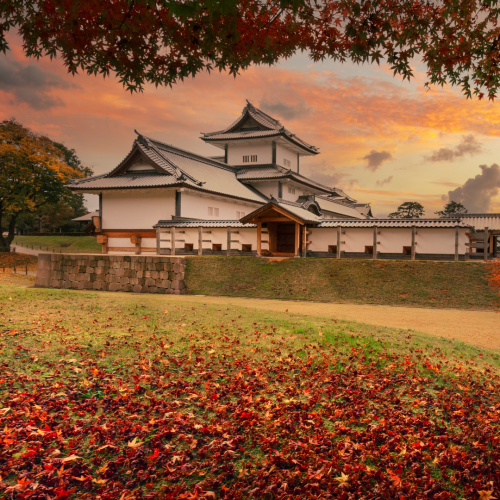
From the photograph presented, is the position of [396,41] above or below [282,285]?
above

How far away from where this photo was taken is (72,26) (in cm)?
551

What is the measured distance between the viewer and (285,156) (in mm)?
40000

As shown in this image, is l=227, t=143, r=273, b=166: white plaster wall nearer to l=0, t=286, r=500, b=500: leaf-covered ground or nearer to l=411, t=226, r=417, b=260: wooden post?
l=411, t=226, r=417, b=260: wooden post

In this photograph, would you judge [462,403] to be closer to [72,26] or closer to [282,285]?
[72,26]

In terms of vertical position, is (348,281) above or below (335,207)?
below

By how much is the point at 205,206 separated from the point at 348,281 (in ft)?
48.8

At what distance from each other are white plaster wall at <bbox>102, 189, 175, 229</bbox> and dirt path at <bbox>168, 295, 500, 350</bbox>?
1357 centimetres

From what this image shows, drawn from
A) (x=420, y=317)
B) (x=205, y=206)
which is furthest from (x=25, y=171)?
(x=420, y=317)

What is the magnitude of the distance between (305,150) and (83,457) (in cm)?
4087

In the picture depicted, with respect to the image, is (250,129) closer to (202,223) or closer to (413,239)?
(202,223)

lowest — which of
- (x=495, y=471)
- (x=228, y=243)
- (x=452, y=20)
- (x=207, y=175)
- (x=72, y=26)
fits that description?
(x=495, y=471)

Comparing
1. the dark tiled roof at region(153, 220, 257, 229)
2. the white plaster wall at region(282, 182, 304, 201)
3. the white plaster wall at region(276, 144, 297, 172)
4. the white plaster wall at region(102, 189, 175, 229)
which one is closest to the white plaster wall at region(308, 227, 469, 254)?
the dark tiled roof at region(153, 220, 257, 229)

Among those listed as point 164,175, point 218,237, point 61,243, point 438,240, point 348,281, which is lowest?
point 348,281

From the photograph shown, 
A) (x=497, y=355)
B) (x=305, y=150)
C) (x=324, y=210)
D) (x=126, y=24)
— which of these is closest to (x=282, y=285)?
(x=497, y=355)
